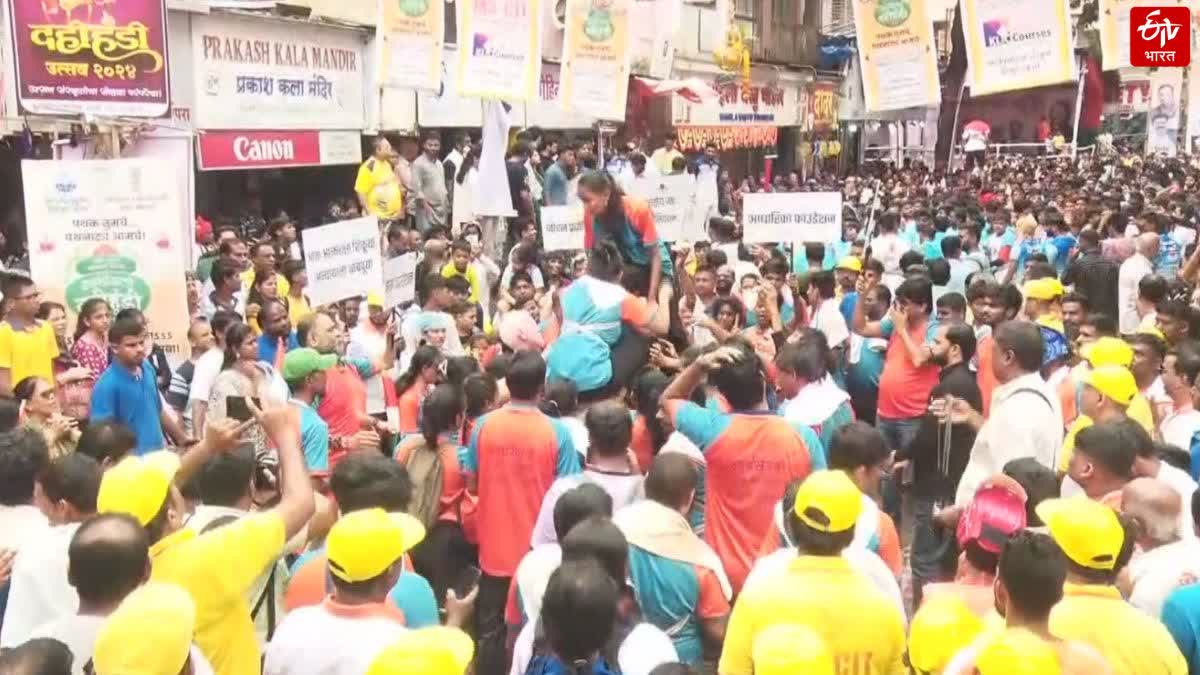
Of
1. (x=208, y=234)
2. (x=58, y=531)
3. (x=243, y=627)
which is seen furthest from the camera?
(x=208, y=234)

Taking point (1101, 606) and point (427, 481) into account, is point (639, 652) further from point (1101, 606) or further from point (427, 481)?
point (427, 481)

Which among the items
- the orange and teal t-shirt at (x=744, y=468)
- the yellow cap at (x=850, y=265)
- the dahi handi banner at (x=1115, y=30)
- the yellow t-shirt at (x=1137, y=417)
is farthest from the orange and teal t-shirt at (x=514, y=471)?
the dahi handi banner at (x=1115, y=30)

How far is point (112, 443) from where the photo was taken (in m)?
5.12

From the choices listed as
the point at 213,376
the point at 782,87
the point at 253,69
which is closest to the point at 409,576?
the point at 213,376

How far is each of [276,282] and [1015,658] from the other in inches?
279

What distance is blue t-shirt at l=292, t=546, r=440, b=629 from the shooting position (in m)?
3.87

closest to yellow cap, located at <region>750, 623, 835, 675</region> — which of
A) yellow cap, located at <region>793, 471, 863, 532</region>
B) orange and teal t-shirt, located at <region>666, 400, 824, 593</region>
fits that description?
yellow cap, located at <region>793, 471, 863, 532</region>

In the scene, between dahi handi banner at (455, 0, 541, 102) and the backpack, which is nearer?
the backpack

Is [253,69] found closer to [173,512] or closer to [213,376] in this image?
[213,376]

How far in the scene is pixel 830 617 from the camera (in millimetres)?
3527

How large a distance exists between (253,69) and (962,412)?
11316 millimetres

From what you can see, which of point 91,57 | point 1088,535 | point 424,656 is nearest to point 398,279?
point 91,57

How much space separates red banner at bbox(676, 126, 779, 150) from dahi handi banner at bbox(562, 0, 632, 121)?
13.1 m

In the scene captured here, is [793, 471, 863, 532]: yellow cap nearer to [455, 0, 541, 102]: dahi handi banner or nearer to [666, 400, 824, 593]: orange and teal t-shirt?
[666, 400, 824, 593]: orange and teal t-shirt
